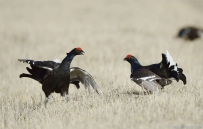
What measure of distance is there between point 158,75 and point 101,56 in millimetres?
6500

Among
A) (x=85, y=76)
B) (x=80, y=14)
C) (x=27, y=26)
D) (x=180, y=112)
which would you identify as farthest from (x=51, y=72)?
(x=80, y=14)

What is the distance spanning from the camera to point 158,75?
7777 millimetres

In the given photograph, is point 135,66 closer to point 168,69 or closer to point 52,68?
point 168,69

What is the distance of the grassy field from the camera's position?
5910 mm

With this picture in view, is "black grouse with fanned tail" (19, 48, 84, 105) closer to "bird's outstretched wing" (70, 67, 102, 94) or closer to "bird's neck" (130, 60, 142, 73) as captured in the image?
"bird's outstretched wing" (70, 67, 102, 94)

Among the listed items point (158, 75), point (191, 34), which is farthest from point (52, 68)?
point (191, 34)

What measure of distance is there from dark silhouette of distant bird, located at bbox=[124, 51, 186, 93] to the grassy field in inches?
10.6

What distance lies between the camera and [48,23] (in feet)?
70.0

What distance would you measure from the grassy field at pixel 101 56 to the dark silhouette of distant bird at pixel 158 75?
0.89 ft

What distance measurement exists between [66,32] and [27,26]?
103 inches

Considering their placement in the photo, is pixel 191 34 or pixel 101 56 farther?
pixel 191 34

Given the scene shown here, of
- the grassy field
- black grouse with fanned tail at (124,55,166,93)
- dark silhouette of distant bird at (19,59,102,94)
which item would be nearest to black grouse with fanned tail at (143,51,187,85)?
black grouse with fanned tail at (124,55,166,93)

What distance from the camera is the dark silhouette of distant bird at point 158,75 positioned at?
7422 mm

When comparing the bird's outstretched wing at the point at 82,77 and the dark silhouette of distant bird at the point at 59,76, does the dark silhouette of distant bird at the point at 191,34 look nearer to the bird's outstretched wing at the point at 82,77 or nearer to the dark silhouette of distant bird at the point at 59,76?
the bird's outstretched wing at the point at 82,77
